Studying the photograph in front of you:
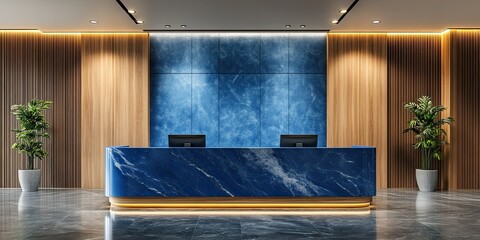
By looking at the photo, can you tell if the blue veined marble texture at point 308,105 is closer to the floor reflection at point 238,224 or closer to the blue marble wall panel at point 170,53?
the blue marble wall panel at point 170,53

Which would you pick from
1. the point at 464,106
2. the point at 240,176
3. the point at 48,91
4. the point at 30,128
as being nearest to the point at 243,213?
the point at 240,176

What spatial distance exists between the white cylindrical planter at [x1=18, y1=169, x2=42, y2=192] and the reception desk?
3.30 m

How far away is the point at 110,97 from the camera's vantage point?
10930 millimetres

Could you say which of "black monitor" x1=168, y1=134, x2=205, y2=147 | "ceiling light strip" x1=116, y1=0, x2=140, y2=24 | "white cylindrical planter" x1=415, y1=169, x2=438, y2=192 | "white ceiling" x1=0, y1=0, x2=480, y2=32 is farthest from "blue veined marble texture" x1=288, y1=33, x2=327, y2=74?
"black monitor" x1=168, y1=134, x2=205, y2=147

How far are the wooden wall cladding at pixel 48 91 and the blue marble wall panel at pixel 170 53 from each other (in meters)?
1.71

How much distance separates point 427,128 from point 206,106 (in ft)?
15.5

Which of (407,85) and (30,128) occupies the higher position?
(407,85)

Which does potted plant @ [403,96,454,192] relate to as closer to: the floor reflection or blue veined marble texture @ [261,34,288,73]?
blue veined marble texture @ [261,34,288,73]

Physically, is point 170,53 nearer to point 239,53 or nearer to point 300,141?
point 239,53

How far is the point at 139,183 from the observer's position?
308 inches

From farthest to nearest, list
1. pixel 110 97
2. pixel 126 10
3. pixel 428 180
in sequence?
pixel 110 97, pixel 428 180, pixel 126 10

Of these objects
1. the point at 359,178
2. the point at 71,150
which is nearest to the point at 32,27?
the point at 71,150

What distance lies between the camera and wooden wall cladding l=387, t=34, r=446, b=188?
11117 millimetres

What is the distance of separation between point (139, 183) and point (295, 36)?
525 centimetres
